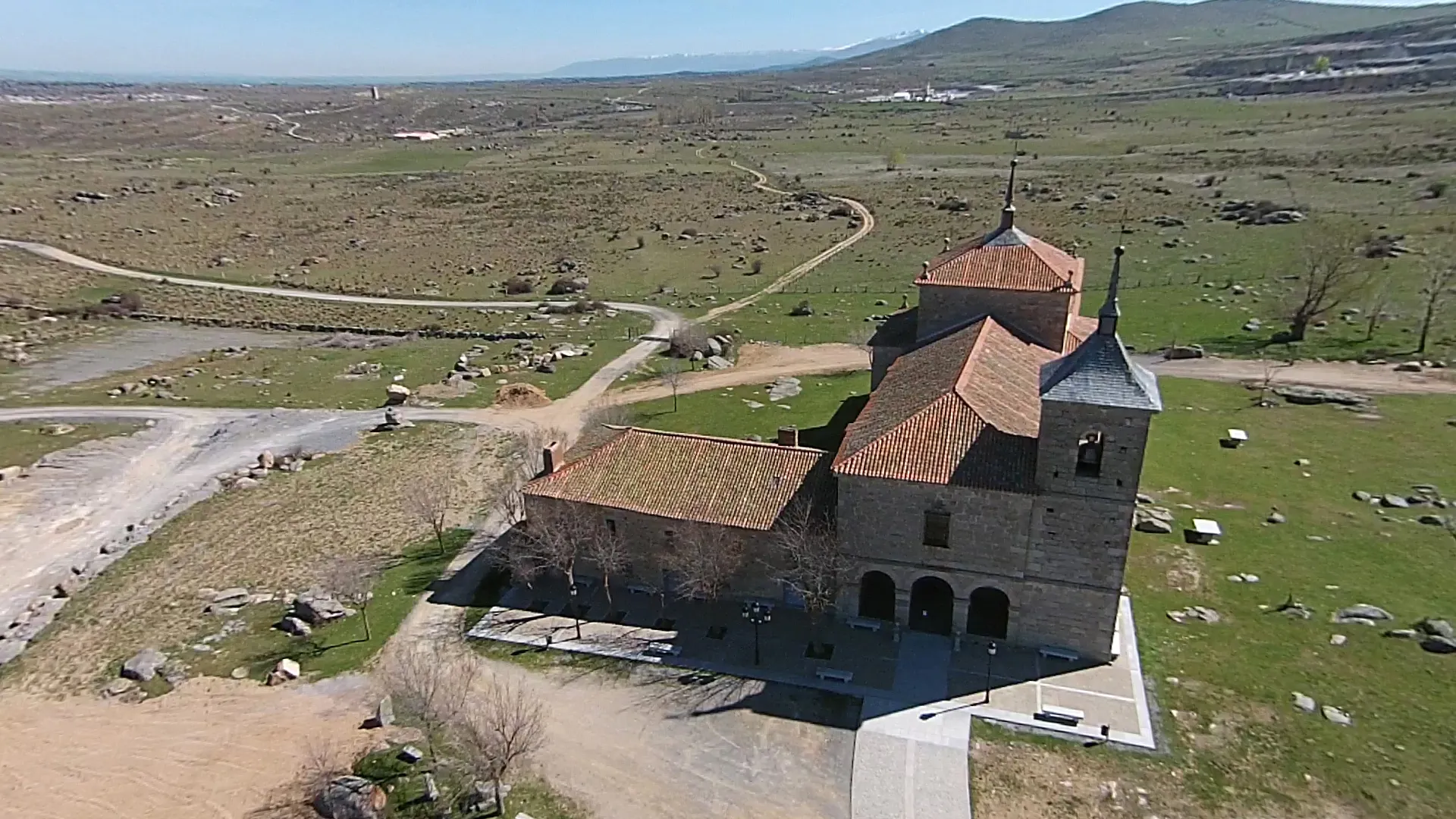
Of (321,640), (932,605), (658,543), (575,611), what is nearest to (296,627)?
(321,640)

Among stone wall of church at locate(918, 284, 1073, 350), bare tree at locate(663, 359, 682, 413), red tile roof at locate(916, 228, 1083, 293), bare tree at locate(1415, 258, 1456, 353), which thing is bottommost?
bare tree at locate(663, 359, 682, 413)

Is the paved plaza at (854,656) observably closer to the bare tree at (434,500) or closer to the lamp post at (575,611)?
the lamp post at (575,611)

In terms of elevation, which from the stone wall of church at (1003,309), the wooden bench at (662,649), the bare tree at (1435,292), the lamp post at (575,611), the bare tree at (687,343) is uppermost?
the stone wall of church at (1003,309)

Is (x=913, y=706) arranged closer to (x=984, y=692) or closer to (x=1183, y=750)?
(x=984, y=692)

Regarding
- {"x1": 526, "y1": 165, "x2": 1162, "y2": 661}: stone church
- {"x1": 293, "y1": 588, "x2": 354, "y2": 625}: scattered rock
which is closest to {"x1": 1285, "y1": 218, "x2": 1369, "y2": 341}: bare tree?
{"x1": 526, "y1": 165, "x2": 1162, "y2": 661}: stone church

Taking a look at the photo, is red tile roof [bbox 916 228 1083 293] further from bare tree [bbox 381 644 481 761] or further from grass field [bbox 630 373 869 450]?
bare tree [bbox 381 644 481 761]

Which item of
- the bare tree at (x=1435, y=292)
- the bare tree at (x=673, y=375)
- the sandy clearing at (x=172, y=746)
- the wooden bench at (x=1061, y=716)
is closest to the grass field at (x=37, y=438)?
the sandy clearing at (x=172, y=746)

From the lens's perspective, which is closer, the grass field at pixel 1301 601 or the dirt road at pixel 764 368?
the grass field at pixel 1301 601
